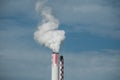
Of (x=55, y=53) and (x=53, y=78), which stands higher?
(x=55, y=53)

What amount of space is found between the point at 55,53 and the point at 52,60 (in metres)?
1.87

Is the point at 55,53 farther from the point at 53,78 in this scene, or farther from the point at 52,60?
the point at 53,78

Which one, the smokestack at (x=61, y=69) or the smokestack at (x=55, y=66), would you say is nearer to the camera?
the smokestack at (x=55, y=66)

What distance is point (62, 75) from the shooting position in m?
50.0

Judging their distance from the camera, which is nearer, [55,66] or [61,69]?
[55,66]

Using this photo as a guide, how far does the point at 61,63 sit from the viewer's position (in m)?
50.6

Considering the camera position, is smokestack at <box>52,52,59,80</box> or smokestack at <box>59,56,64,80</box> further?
smokestack at <box>59,56,64,80</box>

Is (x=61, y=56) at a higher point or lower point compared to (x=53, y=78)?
higher

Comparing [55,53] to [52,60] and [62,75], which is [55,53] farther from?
[62,75]

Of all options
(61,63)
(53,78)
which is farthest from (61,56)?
(53,78)

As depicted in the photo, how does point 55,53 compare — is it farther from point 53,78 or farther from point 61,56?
point 53,78

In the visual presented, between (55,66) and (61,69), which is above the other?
(55,66)

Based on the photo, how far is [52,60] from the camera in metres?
49.1

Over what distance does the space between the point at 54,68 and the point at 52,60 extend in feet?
6.65
